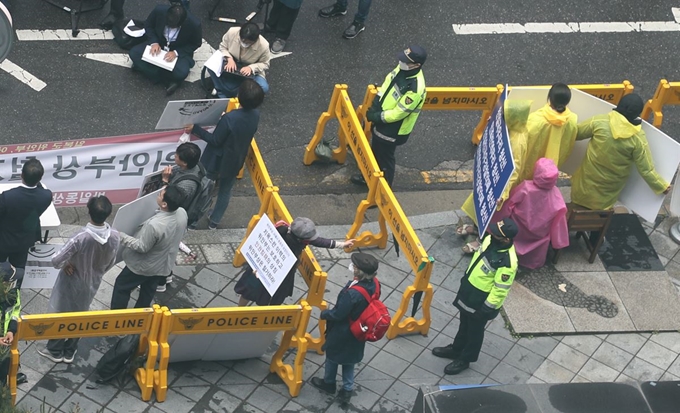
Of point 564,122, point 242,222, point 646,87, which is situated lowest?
point 242,222

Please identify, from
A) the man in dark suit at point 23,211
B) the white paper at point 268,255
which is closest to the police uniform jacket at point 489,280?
the white paper at point 268,255

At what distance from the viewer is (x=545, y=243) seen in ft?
38.9

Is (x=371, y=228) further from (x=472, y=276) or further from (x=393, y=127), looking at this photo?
(x=472, y=276)

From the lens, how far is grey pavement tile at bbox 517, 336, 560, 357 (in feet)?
36.8

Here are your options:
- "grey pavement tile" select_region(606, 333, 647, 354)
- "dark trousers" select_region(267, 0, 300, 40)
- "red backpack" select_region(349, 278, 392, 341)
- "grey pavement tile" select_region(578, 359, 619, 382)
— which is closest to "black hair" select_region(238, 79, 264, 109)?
"red backpack" select_region(349, 278, 392, 341)

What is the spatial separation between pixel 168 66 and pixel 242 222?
7.31ft

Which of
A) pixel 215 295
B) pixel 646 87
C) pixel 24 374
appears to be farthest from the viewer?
pixel 646 87

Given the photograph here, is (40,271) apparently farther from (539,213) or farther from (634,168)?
(634,168)

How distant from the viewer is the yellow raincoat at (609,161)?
11758 millimetres

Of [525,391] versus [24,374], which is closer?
[525,391]

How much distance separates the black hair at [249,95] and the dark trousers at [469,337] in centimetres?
268

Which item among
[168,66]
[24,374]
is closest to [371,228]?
[168,66]

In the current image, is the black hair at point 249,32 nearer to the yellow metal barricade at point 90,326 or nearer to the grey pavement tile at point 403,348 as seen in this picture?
the grey pavement tile at point 403,348

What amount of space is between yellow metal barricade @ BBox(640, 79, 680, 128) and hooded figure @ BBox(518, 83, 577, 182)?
1634mm
